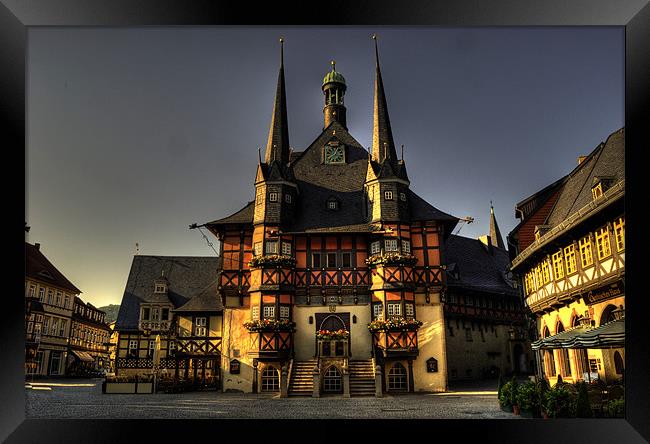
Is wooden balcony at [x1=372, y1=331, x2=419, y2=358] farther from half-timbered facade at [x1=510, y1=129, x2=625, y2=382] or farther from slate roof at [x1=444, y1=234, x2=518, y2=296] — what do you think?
slate roof at [x1=444, y1=234, x2=518, y2=296]

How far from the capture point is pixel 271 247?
2741 cm

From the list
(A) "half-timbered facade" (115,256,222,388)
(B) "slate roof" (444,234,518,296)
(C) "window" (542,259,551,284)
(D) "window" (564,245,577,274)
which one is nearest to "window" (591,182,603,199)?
(D) "window" (564,245,577,274)

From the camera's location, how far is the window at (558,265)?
2025 centimetres

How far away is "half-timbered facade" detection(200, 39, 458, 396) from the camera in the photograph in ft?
85.0

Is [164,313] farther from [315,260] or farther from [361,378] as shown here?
[361,378]

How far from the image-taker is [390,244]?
2719 centimetres

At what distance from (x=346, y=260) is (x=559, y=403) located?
50.1ft

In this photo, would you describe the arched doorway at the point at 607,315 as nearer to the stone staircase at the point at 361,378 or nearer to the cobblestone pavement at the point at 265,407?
the cobblestone pavement at the point at 265,407

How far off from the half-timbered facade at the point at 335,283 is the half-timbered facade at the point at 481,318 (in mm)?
7420

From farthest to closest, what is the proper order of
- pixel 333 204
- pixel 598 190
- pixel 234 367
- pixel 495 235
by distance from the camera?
1. pixel 495 235
2. pixel 333 204
3. pixel 234 367
4. pixel 598 190

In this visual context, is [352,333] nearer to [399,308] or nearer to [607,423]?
[399,308]

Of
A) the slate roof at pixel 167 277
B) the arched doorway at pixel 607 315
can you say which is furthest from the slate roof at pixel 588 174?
the slate roof at pixel 167 277
